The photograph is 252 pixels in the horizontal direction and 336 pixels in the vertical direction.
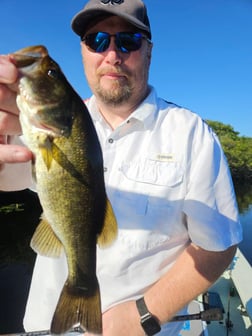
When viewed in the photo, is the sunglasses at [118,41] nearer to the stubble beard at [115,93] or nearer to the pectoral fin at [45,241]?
the stubble beard at [115,93]

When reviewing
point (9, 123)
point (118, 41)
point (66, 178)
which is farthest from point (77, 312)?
point (118, 41)

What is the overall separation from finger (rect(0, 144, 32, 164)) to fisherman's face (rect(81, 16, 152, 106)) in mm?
1145

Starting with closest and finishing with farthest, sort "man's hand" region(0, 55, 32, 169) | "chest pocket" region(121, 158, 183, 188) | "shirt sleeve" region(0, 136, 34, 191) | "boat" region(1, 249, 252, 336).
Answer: "man's hand" region(0, 55, 32, 169) → "shirt sleeve" region(0, 136, 34, 191) → "chest pocket" region(121, 158, 183, 188) → "boat" region(1, 249, 252, 336)

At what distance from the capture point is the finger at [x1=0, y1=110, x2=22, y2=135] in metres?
1.51

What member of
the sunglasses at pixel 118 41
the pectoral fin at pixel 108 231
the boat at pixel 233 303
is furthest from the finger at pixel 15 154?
the boat at pixel 233 303

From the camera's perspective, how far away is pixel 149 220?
2.28 meters

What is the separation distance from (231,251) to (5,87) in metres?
1.86

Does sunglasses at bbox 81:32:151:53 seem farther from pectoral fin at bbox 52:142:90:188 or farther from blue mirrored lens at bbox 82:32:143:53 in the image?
pectoral fin at bbox 52:142:90:188

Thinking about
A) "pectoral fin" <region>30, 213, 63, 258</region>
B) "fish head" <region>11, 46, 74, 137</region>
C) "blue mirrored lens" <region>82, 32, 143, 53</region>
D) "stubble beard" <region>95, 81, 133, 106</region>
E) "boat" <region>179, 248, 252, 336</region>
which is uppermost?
"blue mirrored lens" <region>82, 32, 143, 53</region>

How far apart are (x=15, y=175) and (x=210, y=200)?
4.29 ft

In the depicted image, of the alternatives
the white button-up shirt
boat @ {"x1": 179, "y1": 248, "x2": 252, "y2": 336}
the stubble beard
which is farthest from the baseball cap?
boat @ {"x1": 179, "y1": 248, "x2": 252, "y2": 336}

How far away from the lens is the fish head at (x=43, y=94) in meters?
1.40

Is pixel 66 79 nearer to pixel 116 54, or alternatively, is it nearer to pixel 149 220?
pixel 116 54

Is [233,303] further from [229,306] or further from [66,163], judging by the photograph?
[66,163]
